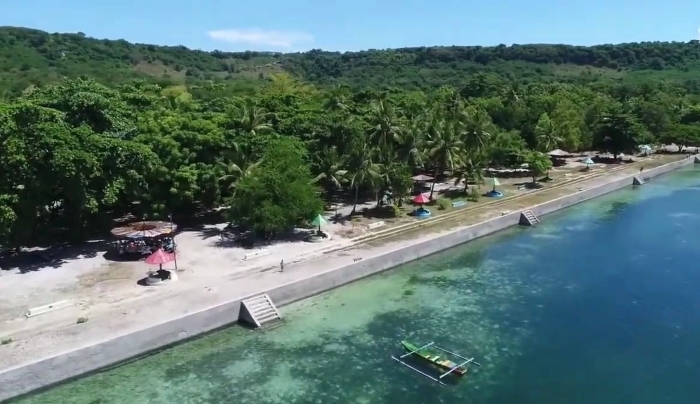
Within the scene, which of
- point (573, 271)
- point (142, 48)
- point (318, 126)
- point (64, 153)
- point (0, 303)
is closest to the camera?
point (0, 303)

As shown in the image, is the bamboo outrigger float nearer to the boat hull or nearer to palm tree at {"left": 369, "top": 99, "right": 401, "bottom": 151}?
the boat hull

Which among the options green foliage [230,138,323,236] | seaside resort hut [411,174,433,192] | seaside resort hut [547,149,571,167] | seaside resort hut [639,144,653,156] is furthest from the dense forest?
seaside resort hut [639,144,653,156]

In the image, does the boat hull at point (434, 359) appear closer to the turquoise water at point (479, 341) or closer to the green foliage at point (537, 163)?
→ the turquoise water at point (479, 341)

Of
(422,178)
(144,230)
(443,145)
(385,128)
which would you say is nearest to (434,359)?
(144,230)

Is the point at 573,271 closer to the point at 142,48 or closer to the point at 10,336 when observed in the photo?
the point at 10,336

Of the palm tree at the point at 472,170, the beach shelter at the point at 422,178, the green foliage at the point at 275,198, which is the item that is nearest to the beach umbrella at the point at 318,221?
the green foliage at the point at 275,198

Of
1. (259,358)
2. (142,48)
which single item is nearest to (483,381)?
(259,358)
